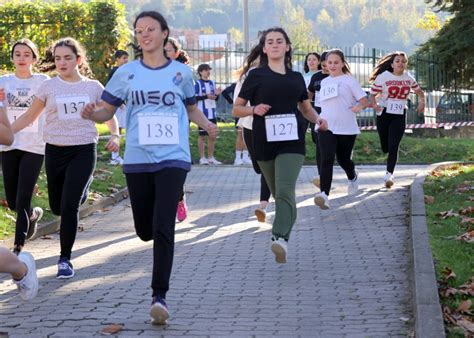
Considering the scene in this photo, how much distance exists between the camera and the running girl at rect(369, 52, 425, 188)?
15.3m

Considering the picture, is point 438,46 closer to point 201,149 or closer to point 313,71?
point 201,149

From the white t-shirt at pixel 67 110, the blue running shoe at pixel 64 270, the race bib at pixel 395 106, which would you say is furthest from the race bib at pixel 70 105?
the race bib at pixel 395 106

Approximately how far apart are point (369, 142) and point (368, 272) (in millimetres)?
14958

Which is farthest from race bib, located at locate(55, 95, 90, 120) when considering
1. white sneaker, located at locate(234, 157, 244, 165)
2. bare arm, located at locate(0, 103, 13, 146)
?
white sneaker, located at locate(234, 157, 244, 165)

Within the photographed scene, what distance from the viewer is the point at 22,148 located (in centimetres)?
987

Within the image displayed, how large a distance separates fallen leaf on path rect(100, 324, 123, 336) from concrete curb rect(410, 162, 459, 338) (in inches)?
71.2

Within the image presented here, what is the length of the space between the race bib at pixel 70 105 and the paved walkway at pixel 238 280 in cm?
128

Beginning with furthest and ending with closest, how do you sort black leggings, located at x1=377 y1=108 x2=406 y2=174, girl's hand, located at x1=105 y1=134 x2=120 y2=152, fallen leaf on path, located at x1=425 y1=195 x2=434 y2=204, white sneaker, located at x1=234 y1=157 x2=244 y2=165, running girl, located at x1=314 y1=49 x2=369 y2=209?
white sneaker, located at x1=234 y1=157 x2=244 y2=165 < black leggings, located at x1=377 y1=108 x2=406 y2=174 < running girl, located at x1=314 y1=49 x2=369 y2=209 < fallen leaf on path, located at x1=425 y1=195 x2=434 y2=204 < girl's hand, located at x1=105 y1=134 x2=120 y2=152

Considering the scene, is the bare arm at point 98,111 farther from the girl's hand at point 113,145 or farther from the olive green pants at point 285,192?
the olive green pants at point 285,192

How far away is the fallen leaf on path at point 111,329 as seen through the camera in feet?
23.0

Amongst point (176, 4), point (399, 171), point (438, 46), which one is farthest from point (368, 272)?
point (176, 4)

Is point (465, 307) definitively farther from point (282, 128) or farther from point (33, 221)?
point (33, 221)

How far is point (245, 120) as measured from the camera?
36.0 ft

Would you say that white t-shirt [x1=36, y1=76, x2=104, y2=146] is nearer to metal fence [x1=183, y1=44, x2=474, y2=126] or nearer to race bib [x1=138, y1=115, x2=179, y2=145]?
race bib [x1=138, y1=115, x2=179, y2=145]
